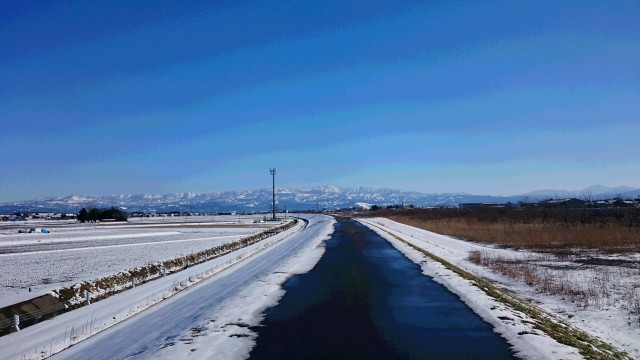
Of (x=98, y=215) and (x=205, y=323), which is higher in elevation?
(x=98, y=215)

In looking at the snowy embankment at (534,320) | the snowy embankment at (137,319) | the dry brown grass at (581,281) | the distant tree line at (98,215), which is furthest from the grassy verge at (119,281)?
the distant tree line at (98,215)

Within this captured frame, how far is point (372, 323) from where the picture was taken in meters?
12.6

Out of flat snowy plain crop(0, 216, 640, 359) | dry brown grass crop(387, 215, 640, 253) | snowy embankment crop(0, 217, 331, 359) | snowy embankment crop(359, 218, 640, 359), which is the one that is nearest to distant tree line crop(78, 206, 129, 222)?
dry brown grass crop(387, 215, 640, 253)

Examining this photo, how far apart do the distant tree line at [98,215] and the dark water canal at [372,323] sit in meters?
125

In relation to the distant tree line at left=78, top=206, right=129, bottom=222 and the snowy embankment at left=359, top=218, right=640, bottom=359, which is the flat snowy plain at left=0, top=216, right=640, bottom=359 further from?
the distant tree line at left=78, top=206, right=129, bottom=222

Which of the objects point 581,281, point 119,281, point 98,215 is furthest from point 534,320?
point 98,215

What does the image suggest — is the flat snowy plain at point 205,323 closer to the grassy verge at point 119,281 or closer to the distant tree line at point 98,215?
the grassy verge at point 119,281

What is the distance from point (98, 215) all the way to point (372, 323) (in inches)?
5314

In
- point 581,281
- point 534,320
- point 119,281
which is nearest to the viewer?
point 534,320

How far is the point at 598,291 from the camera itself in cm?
1850

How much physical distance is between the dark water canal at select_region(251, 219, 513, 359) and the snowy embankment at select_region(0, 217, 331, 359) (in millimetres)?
1019

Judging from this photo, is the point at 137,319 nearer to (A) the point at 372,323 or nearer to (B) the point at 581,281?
(A) the point at 372,323

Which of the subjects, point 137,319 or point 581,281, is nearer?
point 137,319

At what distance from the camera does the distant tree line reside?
437 ft
